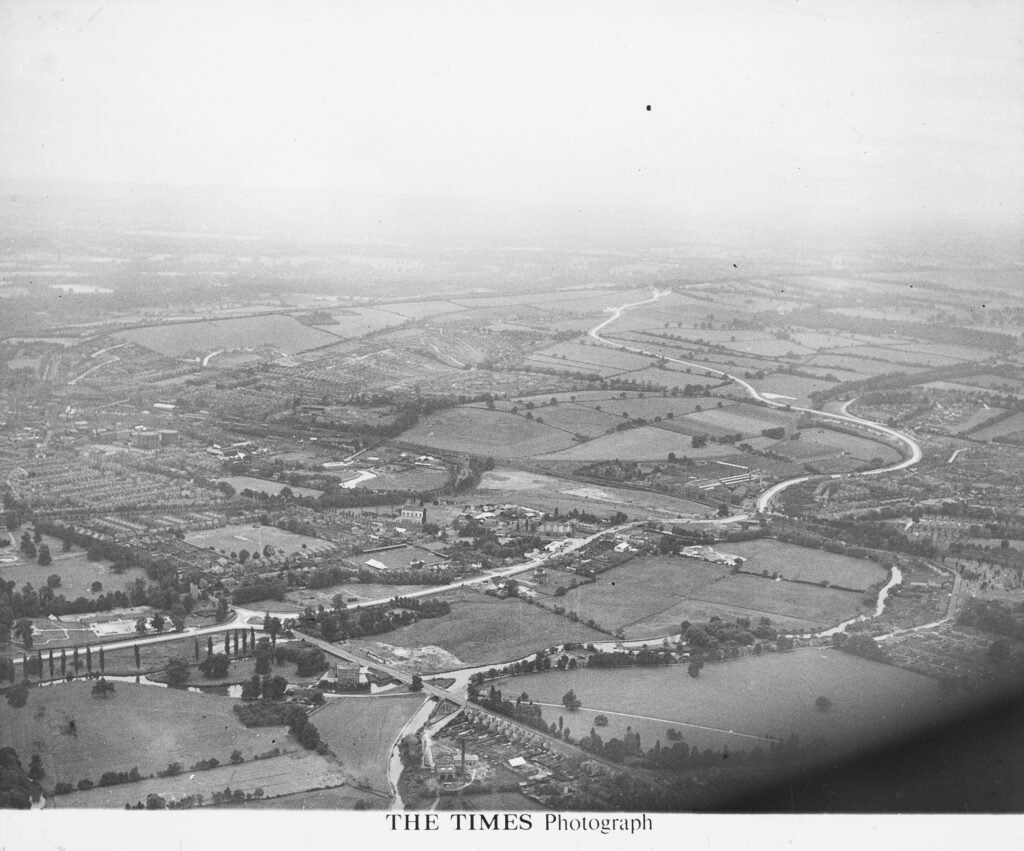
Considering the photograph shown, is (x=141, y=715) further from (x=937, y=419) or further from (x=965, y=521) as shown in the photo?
(x=937, y=419)

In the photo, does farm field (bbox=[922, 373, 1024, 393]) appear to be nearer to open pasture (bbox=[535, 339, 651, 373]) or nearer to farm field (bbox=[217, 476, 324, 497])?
open pasture (bbox=[535, 339, 651, 373])

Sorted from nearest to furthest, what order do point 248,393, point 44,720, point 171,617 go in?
point 44,720 < point 171,617 < point 248,393

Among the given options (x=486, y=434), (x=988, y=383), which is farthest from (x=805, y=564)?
(x=988, y=383)

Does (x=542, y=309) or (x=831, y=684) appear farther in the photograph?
(x=542, y=309)

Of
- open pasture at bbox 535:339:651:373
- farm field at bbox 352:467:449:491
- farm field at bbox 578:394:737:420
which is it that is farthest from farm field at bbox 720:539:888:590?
open pasture at bbox 535:339:651:373

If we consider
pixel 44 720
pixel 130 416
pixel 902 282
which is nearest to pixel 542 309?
pixel 902 282
